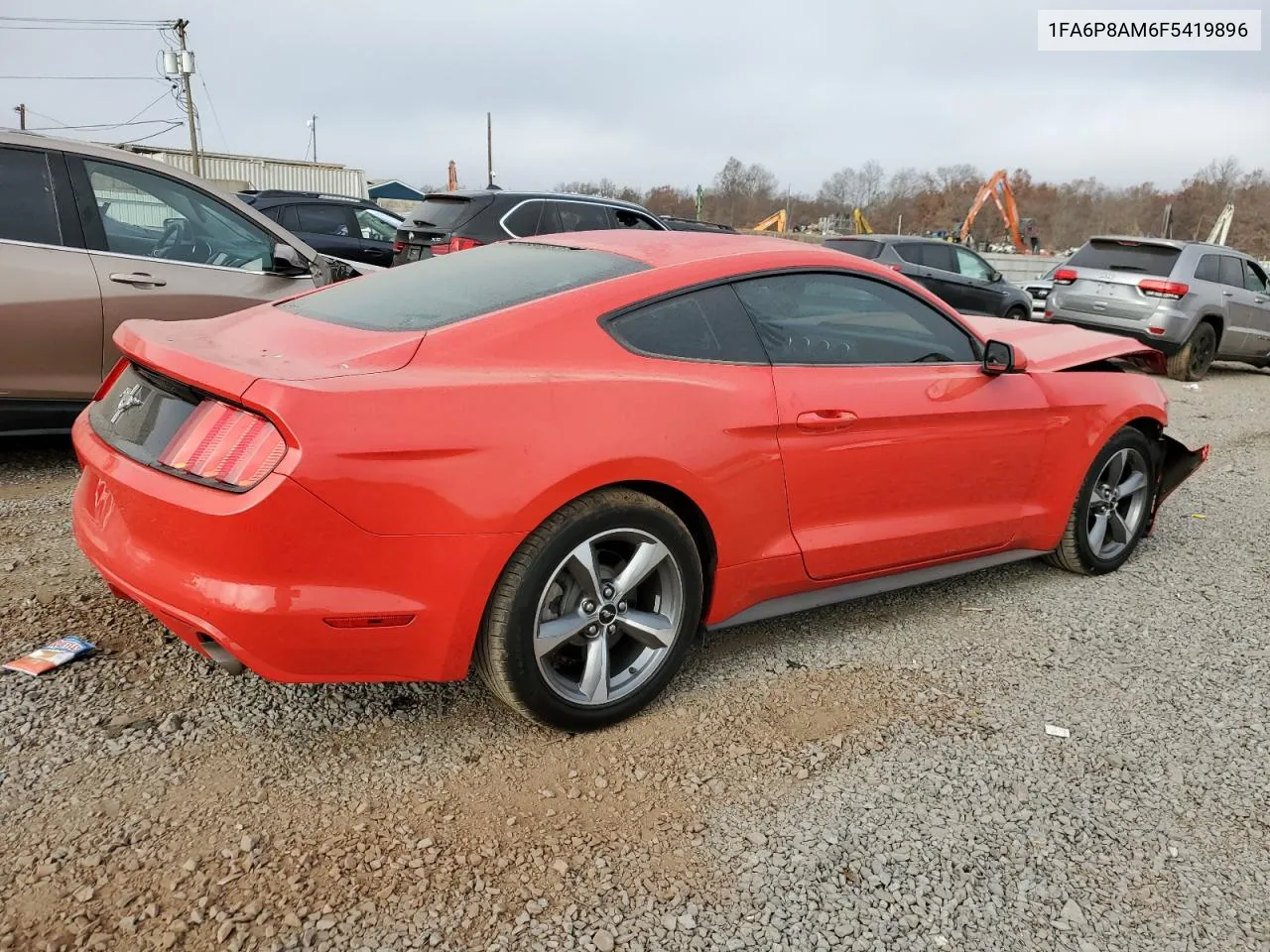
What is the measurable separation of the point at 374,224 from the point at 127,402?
1110 cm

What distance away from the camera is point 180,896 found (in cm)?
219

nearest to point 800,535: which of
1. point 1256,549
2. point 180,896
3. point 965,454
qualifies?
point 965,454

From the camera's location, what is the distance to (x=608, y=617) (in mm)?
2902

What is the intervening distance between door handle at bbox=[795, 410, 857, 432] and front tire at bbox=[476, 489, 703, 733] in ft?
1.93

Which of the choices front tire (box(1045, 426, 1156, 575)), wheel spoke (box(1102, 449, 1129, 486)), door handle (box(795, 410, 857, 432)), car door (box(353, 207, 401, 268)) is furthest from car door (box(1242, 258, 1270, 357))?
door handle (box(795, 410, 857, 432))

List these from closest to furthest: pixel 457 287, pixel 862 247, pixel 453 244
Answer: pixel 457 287
pixel 453 244
pixel 862 247

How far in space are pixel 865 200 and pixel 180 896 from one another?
87443 millimetres

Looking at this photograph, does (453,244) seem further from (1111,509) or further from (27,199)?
(1111,509)

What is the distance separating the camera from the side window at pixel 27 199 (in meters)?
4.95

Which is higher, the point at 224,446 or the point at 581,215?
the point at 581,215

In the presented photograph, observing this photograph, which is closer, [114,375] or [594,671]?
[594,671]

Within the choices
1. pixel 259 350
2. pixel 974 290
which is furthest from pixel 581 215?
pixel 259 350

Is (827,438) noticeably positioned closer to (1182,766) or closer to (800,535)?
(800,535)

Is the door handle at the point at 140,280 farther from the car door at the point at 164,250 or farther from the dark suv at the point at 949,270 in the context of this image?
the dark suv at the point at 949,270
